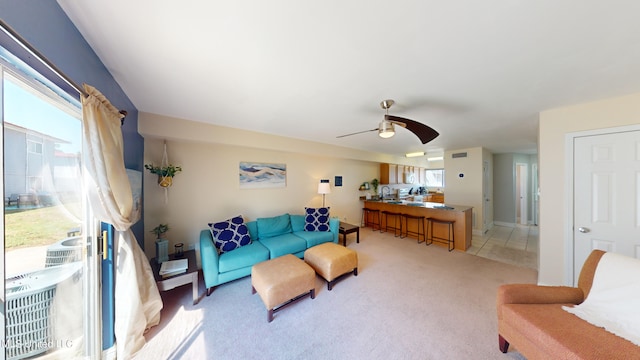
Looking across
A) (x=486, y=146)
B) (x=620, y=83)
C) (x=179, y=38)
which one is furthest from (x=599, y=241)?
(x=179, y=38)

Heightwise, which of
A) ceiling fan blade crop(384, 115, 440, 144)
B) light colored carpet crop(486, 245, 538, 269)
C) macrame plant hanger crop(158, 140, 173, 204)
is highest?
ceiling fan blade crop(384, 115, 440, 144)

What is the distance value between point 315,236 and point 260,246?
0.99 metres

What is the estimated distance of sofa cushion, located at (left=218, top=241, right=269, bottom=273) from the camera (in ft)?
8.42

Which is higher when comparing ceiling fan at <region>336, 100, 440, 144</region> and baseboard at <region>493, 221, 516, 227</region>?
ceiling fan at <region>336, 100, 440, 144</region>

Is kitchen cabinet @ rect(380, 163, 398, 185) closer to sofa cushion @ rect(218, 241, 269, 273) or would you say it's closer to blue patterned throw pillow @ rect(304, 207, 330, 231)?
blue patterned throw pillow @ rect(304, 207, 330, 231)

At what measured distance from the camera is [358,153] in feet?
17.3

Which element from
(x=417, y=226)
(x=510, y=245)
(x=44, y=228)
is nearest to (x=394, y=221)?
(x=417, y=226)

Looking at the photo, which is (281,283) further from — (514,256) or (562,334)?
(514,256)

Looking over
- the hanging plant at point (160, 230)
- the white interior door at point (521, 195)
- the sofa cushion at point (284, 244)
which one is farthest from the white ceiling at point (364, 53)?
the white interior door at point (521, 195)

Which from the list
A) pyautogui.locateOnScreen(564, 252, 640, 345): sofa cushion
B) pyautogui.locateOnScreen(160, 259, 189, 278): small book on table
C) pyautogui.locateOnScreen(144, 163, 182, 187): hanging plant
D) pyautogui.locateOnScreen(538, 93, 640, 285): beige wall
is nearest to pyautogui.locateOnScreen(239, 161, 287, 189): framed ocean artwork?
pyautogui.locateOnScreen(144, 163, 182, 187): hanging plant

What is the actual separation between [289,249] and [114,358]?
1.97m

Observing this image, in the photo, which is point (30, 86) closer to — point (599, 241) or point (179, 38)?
point (179, 38)

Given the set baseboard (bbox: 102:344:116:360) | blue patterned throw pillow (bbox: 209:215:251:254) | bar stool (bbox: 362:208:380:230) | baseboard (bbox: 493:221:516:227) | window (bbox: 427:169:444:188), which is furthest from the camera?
window (bbox: 427:169:444:188)

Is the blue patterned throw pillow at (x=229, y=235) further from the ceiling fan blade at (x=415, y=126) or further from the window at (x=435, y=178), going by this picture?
the window at (x=435, y=178)
